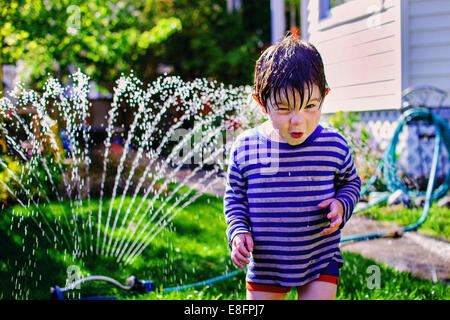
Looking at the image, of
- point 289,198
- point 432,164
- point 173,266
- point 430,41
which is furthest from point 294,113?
point 430,41

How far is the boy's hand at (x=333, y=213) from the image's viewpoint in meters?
1.28

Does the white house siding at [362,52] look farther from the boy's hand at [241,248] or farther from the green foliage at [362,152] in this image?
the boy's hand at [241,248]

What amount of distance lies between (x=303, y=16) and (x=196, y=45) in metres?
3.60

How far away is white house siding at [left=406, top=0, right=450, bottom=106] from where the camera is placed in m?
4.07

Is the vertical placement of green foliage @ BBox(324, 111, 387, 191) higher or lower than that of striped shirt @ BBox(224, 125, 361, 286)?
higher

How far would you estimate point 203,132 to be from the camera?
11.9 feet

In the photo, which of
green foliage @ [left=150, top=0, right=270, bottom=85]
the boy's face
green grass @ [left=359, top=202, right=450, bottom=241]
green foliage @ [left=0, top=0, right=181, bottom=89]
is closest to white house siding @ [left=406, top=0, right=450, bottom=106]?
green grass @ [left=359, top=202, right=450, bottom=241]

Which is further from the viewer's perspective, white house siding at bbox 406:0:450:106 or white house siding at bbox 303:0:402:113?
white house siding at bbox 406:0:450:106

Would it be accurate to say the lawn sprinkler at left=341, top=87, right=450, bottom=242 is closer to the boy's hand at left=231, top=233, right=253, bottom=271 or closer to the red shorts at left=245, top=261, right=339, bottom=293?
the red shorts at left=245, top=261, right=339, bottom=293

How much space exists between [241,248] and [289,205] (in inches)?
7.2

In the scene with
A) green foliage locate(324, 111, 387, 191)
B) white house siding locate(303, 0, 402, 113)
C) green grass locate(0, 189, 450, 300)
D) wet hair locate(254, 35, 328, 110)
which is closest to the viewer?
wet hair locate(254, 35, 328, 110)

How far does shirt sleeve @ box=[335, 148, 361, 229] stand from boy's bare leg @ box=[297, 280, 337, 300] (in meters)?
0.17
